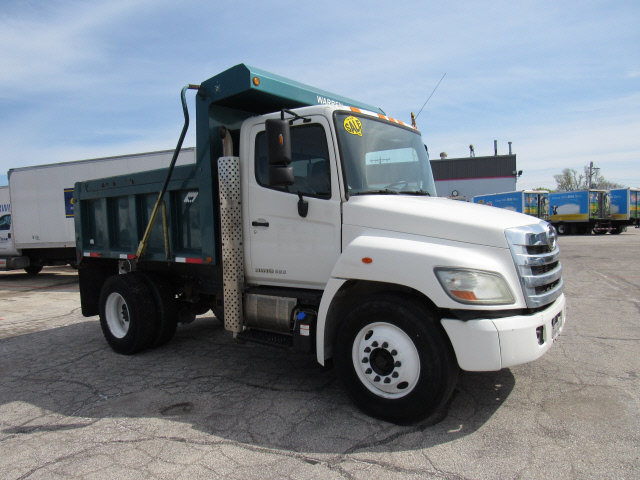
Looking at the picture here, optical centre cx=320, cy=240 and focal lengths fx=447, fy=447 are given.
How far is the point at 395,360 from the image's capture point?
11.0ft

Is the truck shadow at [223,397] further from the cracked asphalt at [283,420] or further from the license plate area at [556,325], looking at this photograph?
the license plate area at [556,325]

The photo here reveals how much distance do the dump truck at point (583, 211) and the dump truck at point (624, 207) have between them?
315 mm

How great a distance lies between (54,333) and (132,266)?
2.25 m

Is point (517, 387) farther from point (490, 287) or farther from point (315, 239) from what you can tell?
point (315, 239)

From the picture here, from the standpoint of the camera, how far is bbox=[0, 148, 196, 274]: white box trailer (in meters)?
12.8

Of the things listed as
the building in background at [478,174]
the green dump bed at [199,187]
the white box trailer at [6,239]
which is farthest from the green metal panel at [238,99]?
the building in background at [478,174]

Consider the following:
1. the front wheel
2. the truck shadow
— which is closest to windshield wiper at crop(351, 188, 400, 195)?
the front wheel

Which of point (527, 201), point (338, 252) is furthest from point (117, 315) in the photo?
point (527, 201)

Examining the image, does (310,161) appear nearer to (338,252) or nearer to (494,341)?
(338,252)

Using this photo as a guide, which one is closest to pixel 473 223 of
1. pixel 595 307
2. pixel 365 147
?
pixel 365 147

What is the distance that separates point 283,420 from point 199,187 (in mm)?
2492

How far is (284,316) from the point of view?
A: 418cm

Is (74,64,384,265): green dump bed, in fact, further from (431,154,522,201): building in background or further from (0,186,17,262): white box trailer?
(431,154,522,201): building in background

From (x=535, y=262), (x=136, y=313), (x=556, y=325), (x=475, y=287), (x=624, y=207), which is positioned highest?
(x=624, y=207)
